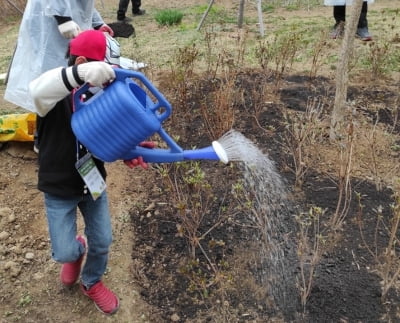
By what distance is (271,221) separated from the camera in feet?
7.63

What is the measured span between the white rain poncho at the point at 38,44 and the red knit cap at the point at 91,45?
1087 mm

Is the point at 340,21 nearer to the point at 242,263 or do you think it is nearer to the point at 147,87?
the point at 242,263

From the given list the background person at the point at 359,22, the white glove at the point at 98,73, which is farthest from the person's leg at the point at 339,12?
the white glove at the point at 98,73

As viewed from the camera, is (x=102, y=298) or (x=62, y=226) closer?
(x=62, y=226)

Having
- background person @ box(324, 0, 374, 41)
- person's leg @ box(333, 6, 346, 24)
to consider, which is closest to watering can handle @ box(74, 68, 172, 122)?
background person @ box(324, 0, 374, 41)

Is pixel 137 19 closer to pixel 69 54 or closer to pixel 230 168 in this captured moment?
pixel 230 168

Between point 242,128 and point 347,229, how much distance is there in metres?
1.18

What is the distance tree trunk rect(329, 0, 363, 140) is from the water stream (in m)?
0.46

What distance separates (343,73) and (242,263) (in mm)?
1342

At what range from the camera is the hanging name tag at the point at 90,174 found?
1.62 m

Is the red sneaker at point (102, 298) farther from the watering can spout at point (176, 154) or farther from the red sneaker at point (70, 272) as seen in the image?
the watering can spout at point (176, 154)

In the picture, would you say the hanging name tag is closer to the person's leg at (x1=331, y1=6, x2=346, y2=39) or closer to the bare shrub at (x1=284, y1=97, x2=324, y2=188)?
the bare shrub at (x1=284, y1=97, x2=324, y2=188)

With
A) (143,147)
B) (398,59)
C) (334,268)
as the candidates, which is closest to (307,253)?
(334,268)

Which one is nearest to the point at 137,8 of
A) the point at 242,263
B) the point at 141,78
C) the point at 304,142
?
the point at 304,142
